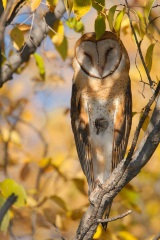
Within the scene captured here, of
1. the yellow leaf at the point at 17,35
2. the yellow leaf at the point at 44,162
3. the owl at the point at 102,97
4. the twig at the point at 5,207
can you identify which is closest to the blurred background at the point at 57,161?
the yellow leaf at the point at 44,162

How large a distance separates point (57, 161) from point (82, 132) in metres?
0.69

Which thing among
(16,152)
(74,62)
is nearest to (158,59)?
(16,152)

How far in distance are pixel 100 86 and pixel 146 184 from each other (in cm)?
294

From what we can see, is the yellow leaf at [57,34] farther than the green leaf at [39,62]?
No

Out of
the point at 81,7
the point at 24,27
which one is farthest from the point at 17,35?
the point at 81,7

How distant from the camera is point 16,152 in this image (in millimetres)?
5527

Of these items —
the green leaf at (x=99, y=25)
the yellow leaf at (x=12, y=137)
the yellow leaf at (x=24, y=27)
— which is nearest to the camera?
the green leaf at (x=99, y=25)

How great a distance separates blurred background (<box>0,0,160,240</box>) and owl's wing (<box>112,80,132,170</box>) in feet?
0.86

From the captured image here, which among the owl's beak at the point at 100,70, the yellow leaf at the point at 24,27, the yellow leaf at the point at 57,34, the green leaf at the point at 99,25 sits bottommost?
the owl's beak at the point at 100,70

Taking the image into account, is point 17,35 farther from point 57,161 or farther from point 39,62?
point 57,161

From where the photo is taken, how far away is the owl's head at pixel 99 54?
3.48 meters

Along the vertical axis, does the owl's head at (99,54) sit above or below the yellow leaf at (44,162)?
above

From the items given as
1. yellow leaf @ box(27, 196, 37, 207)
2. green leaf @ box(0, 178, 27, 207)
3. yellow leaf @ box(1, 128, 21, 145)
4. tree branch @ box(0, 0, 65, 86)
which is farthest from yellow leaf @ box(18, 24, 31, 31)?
yellow leaf @ box(1, 128, 21, 145)

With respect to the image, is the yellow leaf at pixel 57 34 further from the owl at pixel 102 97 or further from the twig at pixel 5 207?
the twig at pixel 5 207
